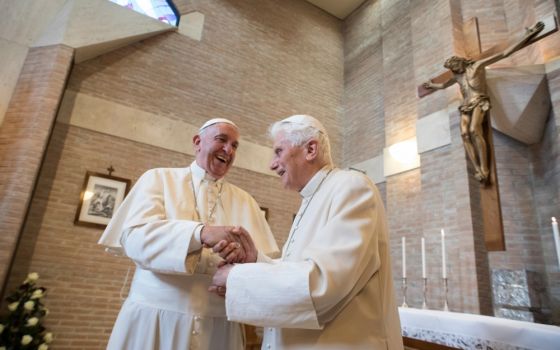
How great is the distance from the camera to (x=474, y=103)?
14.9 ft

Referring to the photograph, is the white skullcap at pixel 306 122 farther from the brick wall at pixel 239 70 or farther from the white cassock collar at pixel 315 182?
the brick wall at pixel 239 70

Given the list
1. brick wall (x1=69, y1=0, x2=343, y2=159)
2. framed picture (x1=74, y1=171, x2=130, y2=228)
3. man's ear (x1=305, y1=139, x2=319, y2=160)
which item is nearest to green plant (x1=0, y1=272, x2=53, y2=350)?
framed picture (x1=74, y1=171, x2=130, y2=228)

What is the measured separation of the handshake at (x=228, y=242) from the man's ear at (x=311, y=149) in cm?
46

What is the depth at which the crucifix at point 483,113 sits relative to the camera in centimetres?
392

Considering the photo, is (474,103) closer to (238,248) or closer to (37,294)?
(238,248)

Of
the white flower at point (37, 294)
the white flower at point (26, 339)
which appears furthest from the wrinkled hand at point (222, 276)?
the white flower at point (37, 294)

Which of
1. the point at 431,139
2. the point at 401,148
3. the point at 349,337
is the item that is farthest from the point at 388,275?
the point at 401,148

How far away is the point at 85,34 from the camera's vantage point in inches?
213

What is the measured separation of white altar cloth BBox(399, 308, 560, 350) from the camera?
1988mm

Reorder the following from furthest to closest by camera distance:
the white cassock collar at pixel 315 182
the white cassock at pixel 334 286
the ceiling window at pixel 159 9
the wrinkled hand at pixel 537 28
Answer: the ceiling window at pixel 159 9, the wrinkled hand at pixel 537 28, the white cassock collar at pixel 315 182, the white cassock at pixel 334 286

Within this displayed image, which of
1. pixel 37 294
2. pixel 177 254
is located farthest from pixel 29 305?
pixel 177 254

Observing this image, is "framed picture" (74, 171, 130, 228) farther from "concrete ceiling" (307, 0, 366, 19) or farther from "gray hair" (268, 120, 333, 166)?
"concrete ceiling" (307, 0, 366, 19)

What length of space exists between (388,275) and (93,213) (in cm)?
488

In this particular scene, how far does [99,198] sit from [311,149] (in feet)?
14.9
